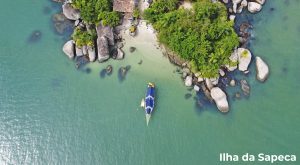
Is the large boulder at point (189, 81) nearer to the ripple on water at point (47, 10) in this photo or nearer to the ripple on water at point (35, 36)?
the ripple on water at point (35, 36)

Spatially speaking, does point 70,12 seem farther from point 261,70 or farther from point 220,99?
point 261,70

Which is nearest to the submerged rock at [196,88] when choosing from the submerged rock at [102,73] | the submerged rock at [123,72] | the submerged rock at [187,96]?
the submerged rock at [187,96]

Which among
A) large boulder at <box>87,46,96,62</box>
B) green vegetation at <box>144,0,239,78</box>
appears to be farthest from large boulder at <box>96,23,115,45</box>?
green vegetation at <box>144,0,239,78</box>

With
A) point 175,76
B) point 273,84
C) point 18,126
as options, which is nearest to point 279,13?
point 273,84

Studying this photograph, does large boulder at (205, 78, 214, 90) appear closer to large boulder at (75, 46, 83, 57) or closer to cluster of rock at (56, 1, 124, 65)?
cluster of rock at (56, 1, 124, 65)

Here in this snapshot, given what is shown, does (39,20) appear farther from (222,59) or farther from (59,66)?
(222,59)

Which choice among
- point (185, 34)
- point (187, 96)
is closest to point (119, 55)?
point (185, 34)
